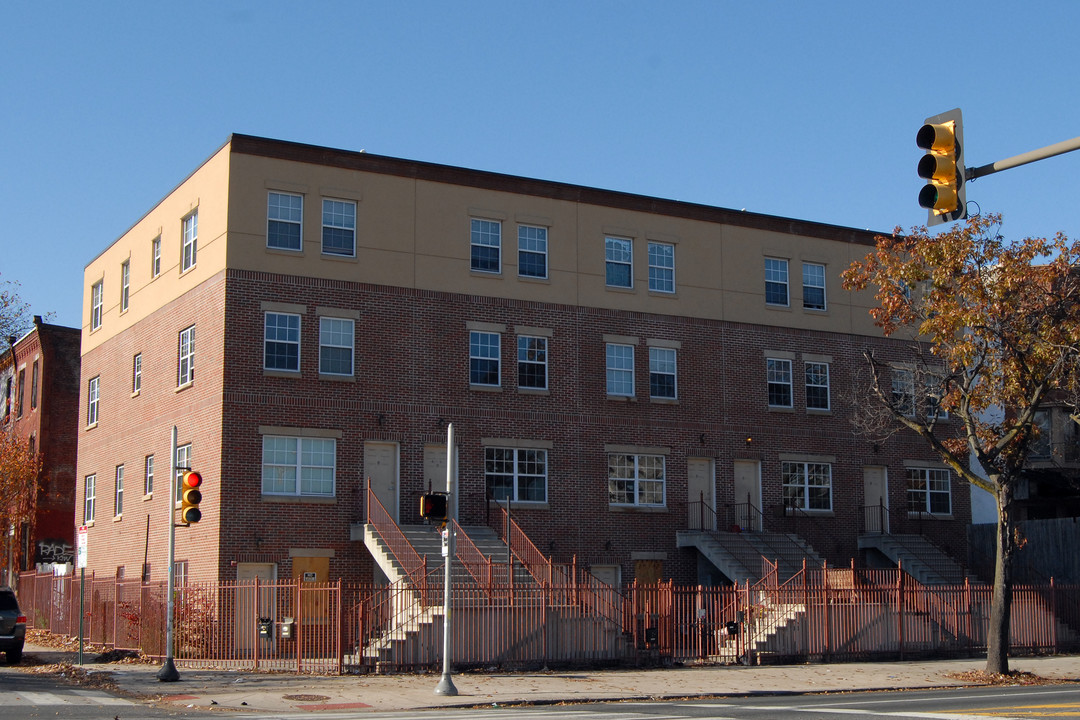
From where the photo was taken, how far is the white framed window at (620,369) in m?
36.8

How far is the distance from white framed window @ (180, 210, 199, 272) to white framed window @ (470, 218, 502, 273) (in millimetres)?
7511

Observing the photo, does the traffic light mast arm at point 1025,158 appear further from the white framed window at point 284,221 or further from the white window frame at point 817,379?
the white window frame at point 817,379

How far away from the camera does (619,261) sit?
37.3 meters

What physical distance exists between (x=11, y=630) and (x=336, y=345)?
10.3 m

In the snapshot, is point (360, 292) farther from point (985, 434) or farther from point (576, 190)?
point (985, 434)

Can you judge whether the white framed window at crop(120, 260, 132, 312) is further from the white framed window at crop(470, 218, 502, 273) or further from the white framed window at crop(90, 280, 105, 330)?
the white framed window at crop(470, 218, 502, 273)

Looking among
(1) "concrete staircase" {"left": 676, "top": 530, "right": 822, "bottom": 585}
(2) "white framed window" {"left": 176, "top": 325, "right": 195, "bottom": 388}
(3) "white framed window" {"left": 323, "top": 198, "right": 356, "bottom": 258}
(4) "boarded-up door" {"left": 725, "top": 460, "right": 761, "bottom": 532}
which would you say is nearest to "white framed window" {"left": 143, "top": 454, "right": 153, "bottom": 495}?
(2) "white framed window" {"left": 176, "top": 325, "right": 195, "bottom": 388}

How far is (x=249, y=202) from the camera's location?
32312 mm

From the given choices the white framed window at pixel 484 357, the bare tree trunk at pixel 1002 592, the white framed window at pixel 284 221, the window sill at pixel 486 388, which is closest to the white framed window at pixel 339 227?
the white framed window at pixel 284 221

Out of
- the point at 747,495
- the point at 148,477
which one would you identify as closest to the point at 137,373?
the point at 148,477

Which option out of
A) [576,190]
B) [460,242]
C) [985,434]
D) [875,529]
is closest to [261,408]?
[460,242]

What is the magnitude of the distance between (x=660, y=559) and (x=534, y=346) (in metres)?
7.21

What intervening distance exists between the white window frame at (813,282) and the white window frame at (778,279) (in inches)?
23.0

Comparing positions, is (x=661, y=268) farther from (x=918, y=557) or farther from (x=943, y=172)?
(x=943, y=172)
